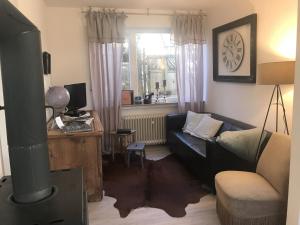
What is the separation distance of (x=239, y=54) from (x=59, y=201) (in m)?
3.15

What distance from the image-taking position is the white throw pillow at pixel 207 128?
3750 mm

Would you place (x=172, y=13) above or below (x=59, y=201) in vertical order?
above

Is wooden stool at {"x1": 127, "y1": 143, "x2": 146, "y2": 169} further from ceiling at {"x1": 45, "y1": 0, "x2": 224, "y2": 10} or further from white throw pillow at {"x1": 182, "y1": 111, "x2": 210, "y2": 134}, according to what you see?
ceiling at {"x1": 45, "y1": 0, "x2": 224, "y2": 10}

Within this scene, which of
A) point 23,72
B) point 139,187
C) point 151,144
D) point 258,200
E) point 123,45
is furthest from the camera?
point 151,144

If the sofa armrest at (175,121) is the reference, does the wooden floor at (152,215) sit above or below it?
below

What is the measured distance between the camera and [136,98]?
4.64m

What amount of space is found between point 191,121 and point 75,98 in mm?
1825

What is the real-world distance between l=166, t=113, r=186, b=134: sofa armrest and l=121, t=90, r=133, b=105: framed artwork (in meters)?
0.72

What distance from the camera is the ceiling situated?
3.89 m

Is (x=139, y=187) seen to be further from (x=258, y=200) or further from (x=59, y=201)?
(x=59, y=201)

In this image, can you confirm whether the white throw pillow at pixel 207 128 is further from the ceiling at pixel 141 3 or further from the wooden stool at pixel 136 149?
the ceiling at pixel 141 3

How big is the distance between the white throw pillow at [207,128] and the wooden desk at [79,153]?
1.65 m

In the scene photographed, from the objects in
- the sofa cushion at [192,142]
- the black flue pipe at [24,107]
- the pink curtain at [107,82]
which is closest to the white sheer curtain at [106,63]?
the pink curtain at [107,82]

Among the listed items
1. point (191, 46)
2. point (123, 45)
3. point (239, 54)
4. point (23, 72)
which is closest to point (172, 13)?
point (191, 46)
